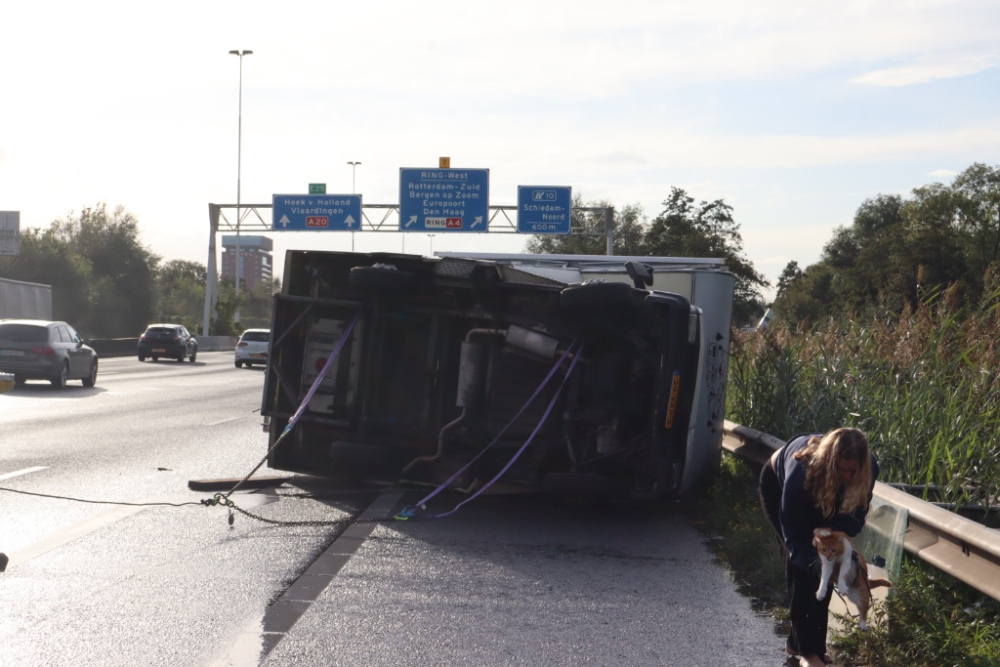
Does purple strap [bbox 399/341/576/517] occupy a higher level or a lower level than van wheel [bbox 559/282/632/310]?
lower

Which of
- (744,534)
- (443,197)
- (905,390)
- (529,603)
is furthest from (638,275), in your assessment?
(443,197)

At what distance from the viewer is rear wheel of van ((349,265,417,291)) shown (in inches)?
350

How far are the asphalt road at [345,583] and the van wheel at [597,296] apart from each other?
1.72 metres

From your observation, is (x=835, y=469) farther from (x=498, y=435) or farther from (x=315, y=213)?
(x=315, y=213)

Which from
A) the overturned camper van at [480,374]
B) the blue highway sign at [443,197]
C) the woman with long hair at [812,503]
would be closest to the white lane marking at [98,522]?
the overturned camper van at [480,374]

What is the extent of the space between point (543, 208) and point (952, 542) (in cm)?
3514

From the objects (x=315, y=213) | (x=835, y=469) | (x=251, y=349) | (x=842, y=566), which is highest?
(x=315, y=213)

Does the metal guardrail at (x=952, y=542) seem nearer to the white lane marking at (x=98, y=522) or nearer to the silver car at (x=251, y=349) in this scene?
the white lane marking at (x=98, y=522)

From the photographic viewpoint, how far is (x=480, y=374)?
29.3 feet

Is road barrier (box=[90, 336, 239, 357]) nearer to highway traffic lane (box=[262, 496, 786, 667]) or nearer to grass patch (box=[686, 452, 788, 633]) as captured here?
grass patch (box=[686, 452, 788, 633])

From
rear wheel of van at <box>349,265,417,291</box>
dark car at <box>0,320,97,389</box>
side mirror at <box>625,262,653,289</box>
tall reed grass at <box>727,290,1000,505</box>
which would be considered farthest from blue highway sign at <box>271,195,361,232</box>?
side mirror at <box>625,262,653,289</box>

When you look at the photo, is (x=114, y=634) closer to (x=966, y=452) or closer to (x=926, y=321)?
(x=966, y=452)

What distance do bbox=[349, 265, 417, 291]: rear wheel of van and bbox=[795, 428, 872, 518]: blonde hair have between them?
475 centimetres

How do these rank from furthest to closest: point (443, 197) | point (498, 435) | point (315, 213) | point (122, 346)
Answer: point (122, 346)
point (315, 213)
point (443, 197)
point (498, 435)
